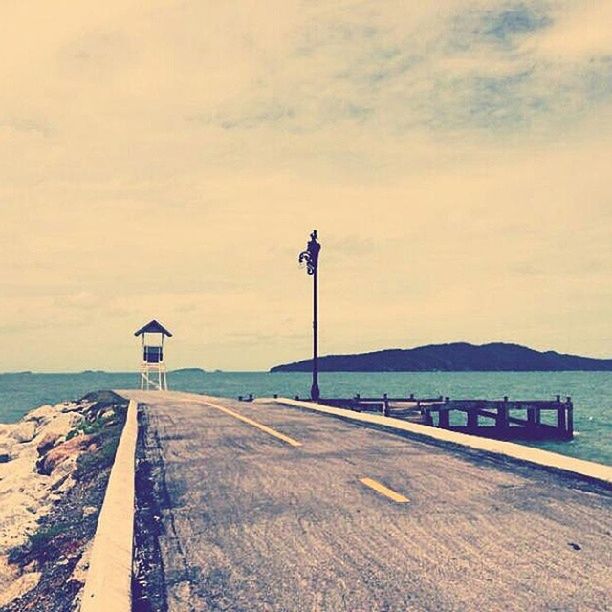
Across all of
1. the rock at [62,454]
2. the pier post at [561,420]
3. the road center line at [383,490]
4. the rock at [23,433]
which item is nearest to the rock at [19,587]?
the road center line at [383,490]

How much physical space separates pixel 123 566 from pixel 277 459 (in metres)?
6.03

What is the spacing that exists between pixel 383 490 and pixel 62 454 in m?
13.2

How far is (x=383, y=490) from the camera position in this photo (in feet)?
29.2

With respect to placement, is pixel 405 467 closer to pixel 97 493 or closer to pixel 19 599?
pixel 97 493

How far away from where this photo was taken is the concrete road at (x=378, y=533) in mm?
5207

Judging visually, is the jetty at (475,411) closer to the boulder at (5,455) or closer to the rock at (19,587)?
the boulder at (5,455)

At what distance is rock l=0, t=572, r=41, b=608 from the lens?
7.12 metres

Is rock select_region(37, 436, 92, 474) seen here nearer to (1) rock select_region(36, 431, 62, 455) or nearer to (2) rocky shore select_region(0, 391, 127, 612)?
(2) rocky shore select_region(0, 391, 127, 612)

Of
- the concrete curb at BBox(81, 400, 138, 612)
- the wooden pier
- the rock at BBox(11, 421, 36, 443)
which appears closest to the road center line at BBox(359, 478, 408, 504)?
the concrete curb at BBox(81, 400, 138, 612)

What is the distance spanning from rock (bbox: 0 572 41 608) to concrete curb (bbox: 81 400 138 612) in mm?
917

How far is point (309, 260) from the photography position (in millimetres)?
30641

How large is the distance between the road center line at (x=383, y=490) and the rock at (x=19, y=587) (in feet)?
13.1

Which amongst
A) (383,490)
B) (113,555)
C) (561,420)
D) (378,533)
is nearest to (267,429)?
(383,490)

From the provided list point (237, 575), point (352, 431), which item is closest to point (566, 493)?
point (237, 575)
